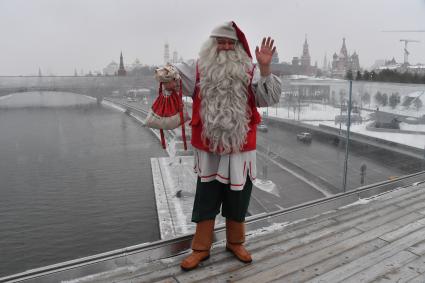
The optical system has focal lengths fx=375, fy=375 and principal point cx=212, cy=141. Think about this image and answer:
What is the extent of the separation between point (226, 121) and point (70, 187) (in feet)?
72.8

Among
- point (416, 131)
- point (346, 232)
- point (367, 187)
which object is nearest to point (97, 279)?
point (346, 232)

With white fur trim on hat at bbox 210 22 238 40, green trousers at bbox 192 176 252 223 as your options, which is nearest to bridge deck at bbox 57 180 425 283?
green trousers at bbox 192 176 252 223

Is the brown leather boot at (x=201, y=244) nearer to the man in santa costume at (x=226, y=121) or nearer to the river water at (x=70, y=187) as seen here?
the man in santa costume at (x=226, y=121)

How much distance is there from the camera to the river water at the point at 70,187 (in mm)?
14695

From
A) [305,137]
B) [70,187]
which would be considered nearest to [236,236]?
[305,137]

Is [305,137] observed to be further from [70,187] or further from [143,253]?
[70,187]

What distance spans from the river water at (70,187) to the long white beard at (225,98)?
39.8 ft

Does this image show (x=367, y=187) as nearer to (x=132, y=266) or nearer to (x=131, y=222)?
(x=132, y=266)

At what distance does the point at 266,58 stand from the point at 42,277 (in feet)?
4.64

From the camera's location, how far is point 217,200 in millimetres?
1911

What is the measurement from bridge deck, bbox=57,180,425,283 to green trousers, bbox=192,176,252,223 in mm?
233

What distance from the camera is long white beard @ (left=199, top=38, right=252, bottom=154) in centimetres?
172

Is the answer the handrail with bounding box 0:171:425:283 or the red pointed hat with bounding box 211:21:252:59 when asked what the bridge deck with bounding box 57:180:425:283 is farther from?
the red pointed hat with bounding box 211:21:252:59

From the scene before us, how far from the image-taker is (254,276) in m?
1.75
